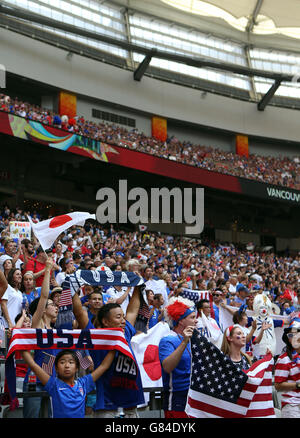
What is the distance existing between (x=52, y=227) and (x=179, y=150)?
27382 mm

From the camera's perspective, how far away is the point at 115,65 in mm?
34781

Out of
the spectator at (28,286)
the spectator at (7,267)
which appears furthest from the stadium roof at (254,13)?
the spectator at (28,286)

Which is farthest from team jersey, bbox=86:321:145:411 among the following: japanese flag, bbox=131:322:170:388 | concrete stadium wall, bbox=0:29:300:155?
concrete stadium wall, bbox=0:29:300:155

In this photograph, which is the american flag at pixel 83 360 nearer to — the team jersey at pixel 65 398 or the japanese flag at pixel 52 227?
the team jersey at pixel 65 398

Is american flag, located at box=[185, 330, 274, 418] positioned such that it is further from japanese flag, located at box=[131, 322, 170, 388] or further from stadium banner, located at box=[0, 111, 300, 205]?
stadium banner, located at box=[0, 111, 300, 205]

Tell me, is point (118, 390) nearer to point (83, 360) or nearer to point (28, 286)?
point (83, 360)

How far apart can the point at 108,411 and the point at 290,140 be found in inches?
1579

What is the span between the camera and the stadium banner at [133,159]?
2442 centimetres

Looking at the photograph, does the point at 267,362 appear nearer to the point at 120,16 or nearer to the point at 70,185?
the point at 70,185

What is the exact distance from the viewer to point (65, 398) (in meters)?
4.41

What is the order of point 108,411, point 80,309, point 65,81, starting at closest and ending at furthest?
1. point 108,411
2. point 80,309
3. point 65,81

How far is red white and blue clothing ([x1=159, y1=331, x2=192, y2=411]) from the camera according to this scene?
4969mm

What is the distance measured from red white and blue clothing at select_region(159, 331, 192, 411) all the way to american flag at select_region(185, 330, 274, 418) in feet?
0.39

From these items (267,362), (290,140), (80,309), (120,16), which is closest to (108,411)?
(80,309)
